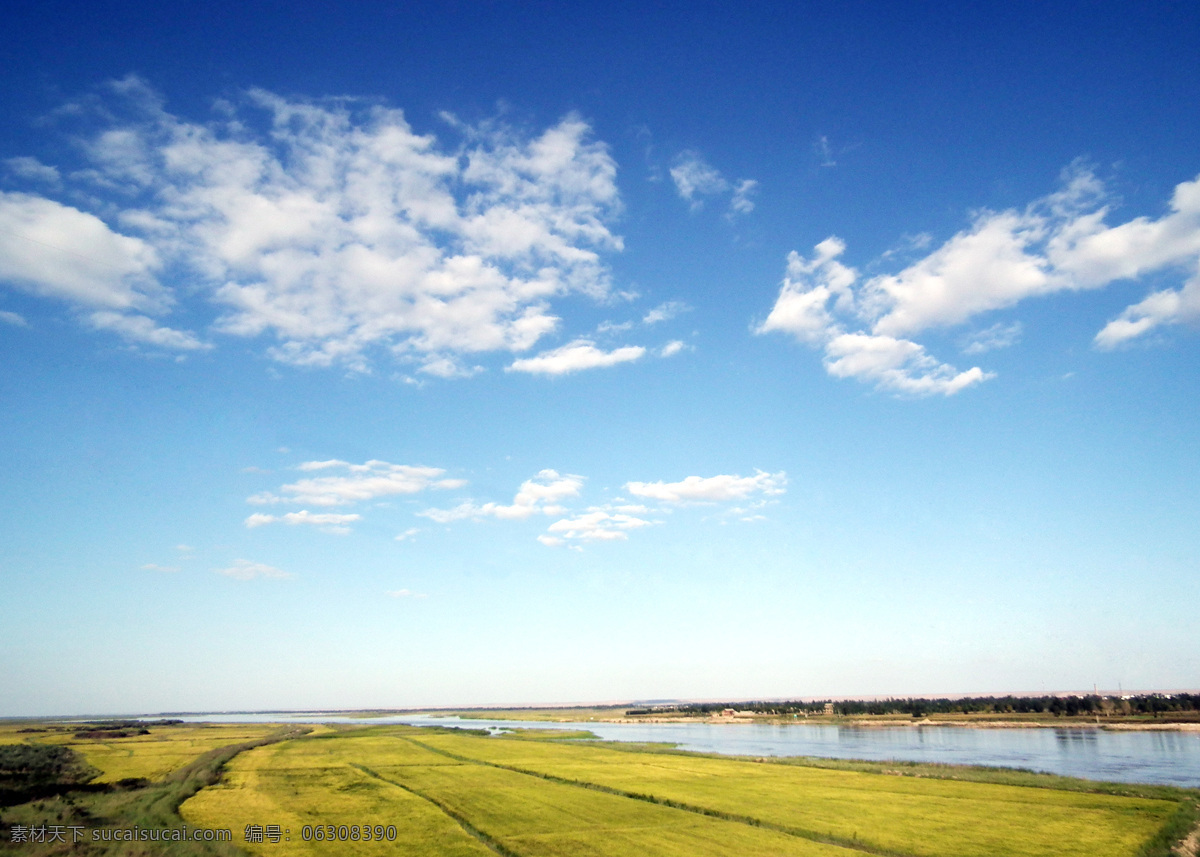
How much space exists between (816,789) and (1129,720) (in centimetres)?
10491

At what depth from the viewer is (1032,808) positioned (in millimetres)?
33844

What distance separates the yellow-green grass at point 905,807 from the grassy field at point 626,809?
137 mm

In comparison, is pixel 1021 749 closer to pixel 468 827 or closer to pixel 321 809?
pixel 468 827

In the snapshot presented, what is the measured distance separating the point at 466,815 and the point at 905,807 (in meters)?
24.0

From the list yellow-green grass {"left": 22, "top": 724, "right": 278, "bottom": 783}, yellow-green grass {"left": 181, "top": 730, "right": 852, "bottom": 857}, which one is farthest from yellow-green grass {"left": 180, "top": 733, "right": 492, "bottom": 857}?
yellow-green grass {"left": 22, "top": 724, "right": 278, "bottom": 783}

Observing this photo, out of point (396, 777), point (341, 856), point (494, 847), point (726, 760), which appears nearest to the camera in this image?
point (341, 856)

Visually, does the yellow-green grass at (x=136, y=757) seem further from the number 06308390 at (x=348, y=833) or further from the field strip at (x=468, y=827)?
the number 06308390 at (x=348, y=833)

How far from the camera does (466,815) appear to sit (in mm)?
32594

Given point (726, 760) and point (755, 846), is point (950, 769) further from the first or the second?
point (755, 846)

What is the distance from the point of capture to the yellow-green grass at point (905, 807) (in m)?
26.6

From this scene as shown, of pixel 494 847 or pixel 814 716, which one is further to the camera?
pixel 814 716

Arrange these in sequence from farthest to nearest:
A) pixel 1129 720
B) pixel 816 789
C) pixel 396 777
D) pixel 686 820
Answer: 1. pixel 1129 720
2. pixel 396 777
3. pixel 816 789
4. pixel 686 820

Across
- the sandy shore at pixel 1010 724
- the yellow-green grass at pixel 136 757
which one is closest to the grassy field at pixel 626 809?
the yellow-green grass at pixel 136 757

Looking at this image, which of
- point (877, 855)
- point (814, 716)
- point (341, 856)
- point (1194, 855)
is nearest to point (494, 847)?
point (341, 856)
